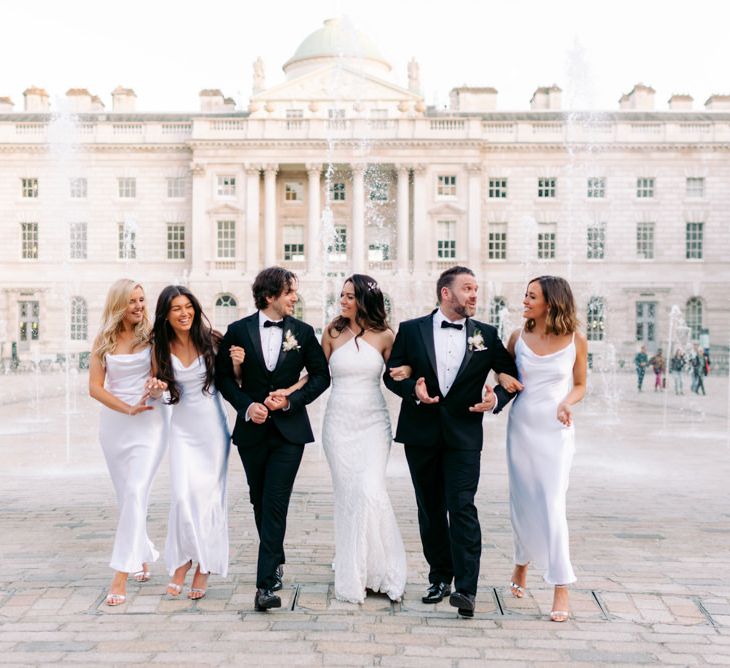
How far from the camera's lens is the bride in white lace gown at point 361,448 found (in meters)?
5.16

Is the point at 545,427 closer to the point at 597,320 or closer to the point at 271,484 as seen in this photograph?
the point at 271,484

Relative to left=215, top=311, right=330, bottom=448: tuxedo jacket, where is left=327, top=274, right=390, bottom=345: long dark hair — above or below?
above

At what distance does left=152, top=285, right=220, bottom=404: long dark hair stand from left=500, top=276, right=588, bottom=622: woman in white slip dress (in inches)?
76.3

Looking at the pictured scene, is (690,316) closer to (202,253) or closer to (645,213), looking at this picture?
(645,213)

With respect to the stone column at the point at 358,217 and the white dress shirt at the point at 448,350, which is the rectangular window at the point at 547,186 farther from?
the white dress shirt at the point at 448,350

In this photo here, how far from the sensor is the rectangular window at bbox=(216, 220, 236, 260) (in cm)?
4862

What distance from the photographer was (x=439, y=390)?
17.0 ft

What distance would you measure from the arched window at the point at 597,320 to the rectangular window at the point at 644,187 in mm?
6328

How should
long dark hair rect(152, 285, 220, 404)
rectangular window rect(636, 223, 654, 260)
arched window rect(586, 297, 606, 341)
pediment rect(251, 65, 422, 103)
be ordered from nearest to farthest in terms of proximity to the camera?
1. long dark hair rect(152, 285, 220, 404)
2. arched window rect(586, 297, 606, 341)
3. rectangular window rect(636, 223, 654, 260)
4. pediment rect(251, 65, 422, 103)

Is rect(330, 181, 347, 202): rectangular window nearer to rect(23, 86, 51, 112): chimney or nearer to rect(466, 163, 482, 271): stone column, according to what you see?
rect(466, 163, 482, 271): stone column

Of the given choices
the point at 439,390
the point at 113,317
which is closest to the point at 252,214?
the point at 113,317

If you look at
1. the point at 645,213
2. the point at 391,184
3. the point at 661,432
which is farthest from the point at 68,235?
the point at 661,432

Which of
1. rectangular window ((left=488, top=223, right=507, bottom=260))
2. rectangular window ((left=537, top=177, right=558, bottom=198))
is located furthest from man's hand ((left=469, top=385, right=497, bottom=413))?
rectangular window ((left=537, top=177, right=558, bottom=198))

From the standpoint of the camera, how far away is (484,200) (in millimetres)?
48781
